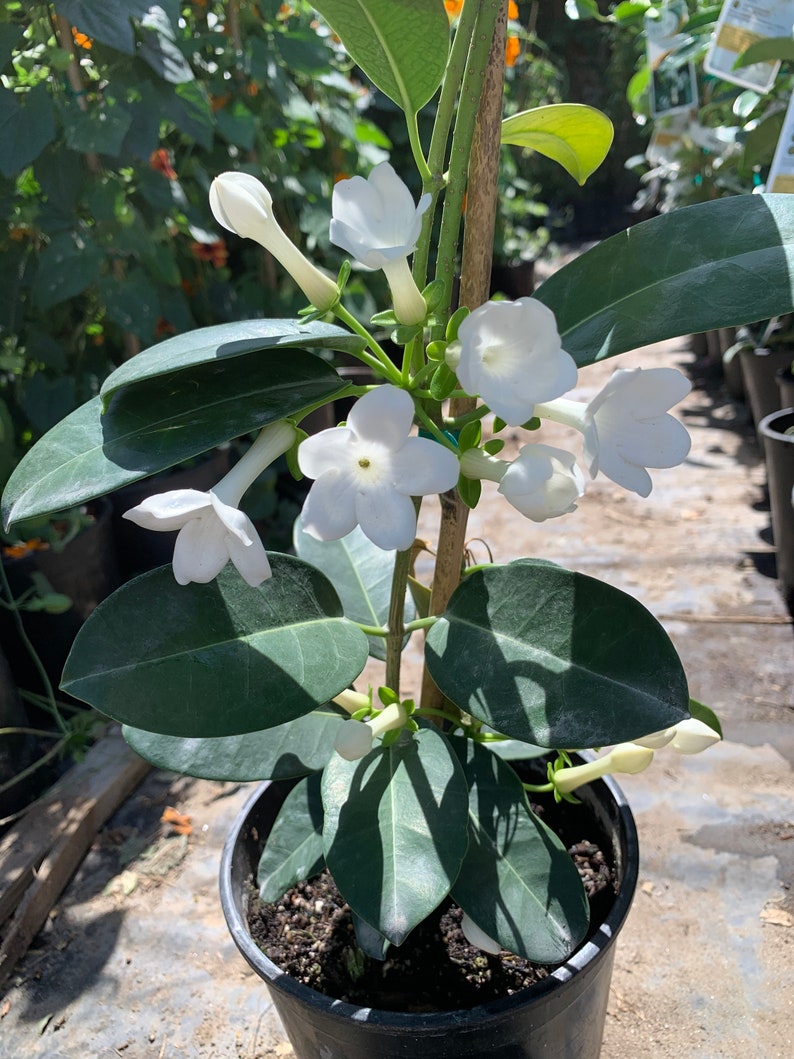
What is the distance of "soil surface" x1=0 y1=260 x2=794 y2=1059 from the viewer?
1.17 metres

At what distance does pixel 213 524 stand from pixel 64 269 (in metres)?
1.34

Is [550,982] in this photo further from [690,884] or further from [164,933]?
[164,933]

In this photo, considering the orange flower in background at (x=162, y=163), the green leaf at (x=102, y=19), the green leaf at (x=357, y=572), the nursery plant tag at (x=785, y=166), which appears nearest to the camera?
the green leaf at (x=357, y=572)

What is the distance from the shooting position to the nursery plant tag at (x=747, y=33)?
5.55ft

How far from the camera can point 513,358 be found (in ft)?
1.80

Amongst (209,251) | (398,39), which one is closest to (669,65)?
(209,251)

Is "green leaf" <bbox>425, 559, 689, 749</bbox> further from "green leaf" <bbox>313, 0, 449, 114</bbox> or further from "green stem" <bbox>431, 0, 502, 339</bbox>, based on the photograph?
"green leaf" <bbox>313, 0, 449, 114</bbox>

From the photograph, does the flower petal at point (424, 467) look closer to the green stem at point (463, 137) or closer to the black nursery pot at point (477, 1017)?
the green stem at point (463, 137)

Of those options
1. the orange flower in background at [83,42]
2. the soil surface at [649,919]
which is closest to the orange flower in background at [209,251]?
the orange flower in background at [83,42]

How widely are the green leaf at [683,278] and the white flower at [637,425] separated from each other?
2.5 inches

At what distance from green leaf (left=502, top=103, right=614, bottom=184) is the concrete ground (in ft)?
3.58

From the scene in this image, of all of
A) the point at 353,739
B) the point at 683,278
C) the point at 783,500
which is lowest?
the point at 783,500

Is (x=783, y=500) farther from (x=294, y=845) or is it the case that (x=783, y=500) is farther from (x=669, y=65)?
(x=294, y=845)

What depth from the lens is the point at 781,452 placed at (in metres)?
2.08
